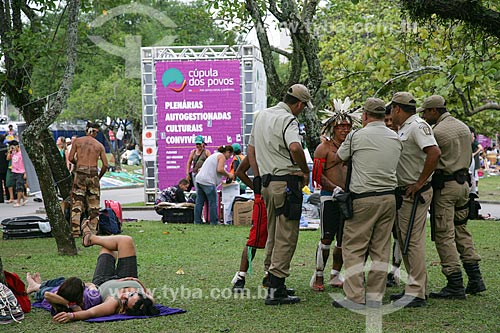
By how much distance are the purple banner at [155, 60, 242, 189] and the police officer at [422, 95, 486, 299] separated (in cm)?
1368

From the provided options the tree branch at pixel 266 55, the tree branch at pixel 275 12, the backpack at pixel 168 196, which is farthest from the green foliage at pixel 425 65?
the backpack at pixel 168 196

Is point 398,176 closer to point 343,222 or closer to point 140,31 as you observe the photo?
point 343,222

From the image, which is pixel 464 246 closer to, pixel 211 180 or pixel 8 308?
pixel 8 308

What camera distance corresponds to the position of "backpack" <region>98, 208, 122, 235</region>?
1577 cm

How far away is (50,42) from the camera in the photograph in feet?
43.9

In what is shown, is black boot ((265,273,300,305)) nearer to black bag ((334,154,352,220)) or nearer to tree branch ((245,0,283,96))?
black bag ((334,154,352,220))

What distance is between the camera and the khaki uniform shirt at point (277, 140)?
8.34 metres

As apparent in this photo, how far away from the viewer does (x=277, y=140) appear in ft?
27.5

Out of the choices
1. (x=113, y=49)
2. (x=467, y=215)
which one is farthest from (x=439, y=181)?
(x=113, y=49)

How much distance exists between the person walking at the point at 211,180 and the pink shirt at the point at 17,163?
7.91 m

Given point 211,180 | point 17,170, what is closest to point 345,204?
point 211,180

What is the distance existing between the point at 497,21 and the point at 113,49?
3269 centimetres

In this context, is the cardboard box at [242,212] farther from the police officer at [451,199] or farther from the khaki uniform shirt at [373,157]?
A: the khaki uniform shirt at [373,157]

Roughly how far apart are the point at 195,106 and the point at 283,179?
46.9ft
